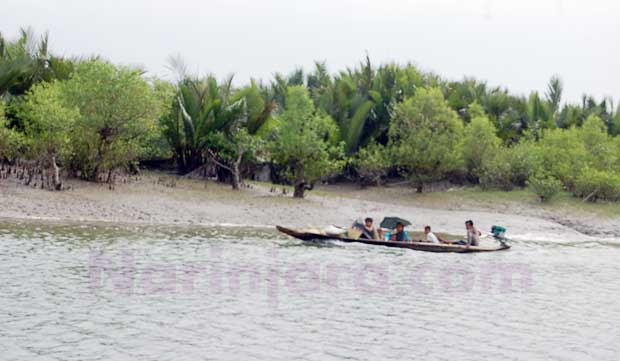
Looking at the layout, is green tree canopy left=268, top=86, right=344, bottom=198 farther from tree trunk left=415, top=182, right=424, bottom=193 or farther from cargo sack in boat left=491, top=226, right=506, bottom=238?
cargo sack in boat left=491, top=226, right=506, bottom=238

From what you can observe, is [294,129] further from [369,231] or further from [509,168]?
[509,168]

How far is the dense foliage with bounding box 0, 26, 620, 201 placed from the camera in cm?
3095

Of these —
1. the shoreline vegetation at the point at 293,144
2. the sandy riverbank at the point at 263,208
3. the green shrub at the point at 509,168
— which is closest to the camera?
the sandy riverbank at the point at 263,208

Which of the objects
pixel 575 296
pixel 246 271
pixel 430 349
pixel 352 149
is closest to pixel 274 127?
pixel 352 149

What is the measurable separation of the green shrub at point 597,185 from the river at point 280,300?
11798mm

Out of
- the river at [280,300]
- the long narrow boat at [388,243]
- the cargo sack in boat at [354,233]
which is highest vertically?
the cargo sack in boat at [354,233]

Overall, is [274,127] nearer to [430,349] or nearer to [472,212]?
[472,212]

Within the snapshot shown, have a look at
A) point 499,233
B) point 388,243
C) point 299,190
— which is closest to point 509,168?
point 299,190

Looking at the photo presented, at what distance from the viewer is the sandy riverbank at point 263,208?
28188 millimetres

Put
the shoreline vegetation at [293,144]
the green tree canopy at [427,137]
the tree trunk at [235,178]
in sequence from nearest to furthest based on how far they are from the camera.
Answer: the shoreline vegetation at [293,144], the tree trunk at [235,178], the green tree canopy at [427,137]

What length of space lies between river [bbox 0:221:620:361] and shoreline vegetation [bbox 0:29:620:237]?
5.71 metres

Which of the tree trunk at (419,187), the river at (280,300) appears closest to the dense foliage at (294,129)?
the tree trunk at (419,187)

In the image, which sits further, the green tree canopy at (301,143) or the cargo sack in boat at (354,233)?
the green tree canopy at (301,143)

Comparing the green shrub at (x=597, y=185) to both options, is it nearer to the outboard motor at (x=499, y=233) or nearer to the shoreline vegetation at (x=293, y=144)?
the shoreline vegetation at (x=293, y=144)
